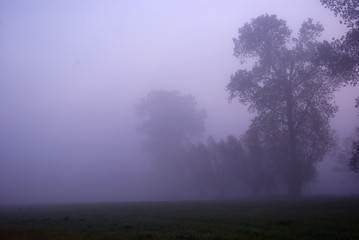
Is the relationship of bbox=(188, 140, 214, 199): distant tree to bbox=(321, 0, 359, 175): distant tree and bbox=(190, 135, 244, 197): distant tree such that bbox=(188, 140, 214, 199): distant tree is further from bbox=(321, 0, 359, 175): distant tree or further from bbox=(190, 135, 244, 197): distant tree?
bbox=(321, 0, 359, 175): distant tree

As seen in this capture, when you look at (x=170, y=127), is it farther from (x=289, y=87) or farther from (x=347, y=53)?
(x=347, y=53)

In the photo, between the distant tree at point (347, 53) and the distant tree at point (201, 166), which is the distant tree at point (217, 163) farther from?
the distant tree at point (347, 53)

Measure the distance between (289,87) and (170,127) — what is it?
4382cm

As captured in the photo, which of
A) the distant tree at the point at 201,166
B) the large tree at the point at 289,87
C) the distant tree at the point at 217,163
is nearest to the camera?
the large tree at the point at 289,87

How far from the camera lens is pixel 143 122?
8225 centimetres

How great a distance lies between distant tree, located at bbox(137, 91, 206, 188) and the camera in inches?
3110

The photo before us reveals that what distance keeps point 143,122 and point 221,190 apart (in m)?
25.8

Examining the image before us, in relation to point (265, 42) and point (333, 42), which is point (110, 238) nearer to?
point (333, 42)

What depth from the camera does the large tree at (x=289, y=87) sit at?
36562mm

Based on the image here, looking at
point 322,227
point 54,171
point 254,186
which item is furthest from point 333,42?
point 54,171

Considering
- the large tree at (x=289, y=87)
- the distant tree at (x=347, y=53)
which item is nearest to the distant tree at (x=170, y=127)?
the large tree at (x=289, y=87)

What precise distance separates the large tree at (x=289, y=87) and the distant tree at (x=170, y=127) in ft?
130

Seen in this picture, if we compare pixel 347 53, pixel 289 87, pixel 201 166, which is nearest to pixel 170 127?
pixel 201 166

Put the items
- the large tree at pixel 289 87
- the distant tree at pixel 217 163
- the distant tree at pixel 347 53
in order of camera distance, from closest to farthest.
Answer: the distant tree at pixel 347 53
the large tree at pixel 289 87
the distant tree at pixel 217 163
